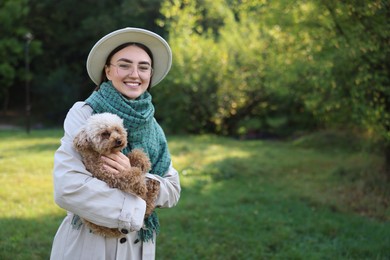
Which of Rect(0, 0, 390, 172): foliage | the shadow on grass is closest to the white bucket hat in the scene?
the shadow on grass

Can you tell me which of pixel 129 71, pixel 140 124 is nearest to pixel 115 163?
pixel 140 124

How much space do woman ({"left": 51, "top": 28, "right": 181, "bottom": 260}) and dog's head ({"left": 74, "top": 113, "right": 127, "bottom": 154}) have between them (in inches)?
3.0

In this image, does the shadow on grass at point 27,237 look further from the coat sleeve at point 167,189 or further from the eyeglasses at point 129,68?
the eyeglasses at point 129,68

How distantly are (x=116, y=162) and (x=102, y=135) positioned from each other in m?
0.20

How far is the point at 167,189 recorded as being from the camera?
2504mm

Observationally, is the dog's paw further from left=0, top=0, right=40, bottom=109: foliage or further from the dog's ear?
left=0, top=0, right=40, bottom=109: foliage

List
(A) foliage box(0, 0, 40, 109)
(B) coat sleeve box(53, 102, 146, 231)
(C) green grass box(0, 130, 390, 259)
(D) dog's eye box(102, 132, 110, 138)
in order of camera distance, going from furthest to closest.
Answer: (A) foliage box(0, 0, 40, 109) < (C) green grass box(0, 130, 390, 259) < (D) dog's eye box(102, 132, 110, 138) < (B) coat sleeve box(53, 102, 146, 231)

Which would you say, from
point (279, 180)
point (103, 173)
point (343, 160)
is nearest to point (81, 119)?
point (103, 173)

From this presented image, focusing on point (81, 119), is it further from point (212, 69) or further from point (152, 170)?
point (212, 69)

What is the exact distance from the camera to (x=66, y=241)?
239 centimetres

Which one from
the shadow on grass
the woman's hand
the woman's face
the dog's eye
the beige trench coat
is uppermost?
the woman's face

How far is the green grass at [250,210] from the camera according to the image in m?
5.36

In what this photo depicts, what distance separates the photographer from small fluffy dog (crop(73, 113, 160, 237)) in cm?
224

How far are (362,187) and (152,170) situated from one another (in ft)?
21.7
